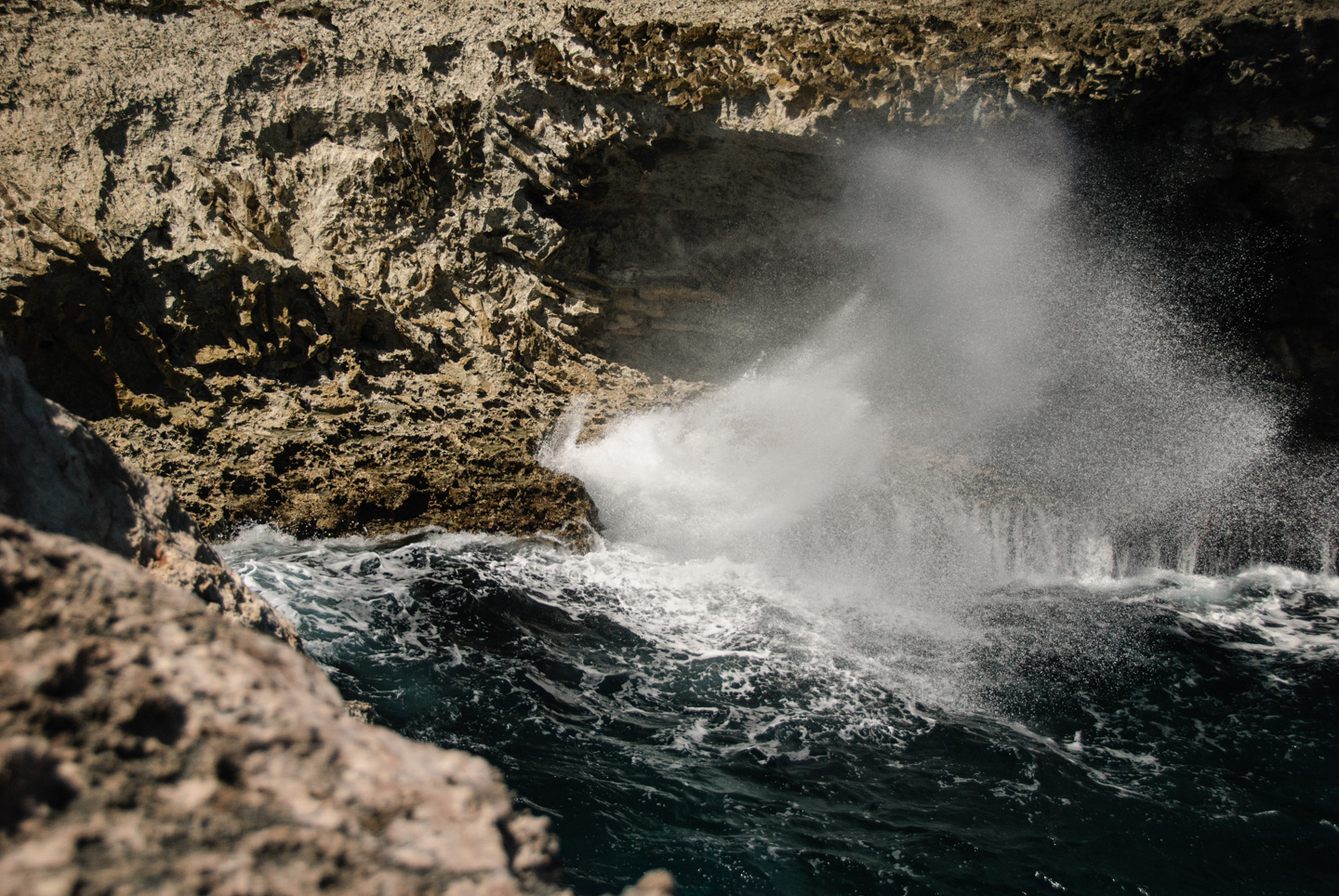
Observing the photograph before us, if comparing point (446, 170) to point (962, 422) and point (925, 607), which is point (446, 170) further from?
point (962, 422)

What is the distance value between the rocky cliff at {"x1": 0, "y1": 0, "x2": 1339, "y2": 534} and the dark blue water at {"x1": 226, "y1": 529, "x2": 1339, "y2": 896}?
1.21m

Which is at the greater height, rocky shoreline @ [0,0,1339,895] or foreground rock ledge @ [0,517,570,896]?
rocky shoreline @ [0,0,1339,895]

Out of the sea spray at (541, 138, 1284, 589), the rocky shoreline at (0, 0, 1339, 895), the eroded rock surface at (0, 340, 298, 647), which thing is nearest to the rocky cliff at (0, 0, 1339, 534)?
the rocky shoreline at (0, 0, 1339, 895)

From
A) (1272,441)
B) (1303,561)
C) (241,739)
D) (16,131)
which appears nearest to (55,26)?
(16,131)

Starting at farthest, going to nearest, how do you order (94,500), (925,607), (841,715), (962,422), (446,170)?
(962,422)
(446,170)
(925,607)
(841,715)
(94,500)

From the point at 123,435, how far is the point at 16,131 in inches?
109

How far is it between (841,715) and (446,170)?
20.0 feet

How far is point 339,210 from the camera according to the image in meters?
7.14

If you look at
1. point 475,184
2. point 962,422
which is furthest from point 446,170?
point 962,422

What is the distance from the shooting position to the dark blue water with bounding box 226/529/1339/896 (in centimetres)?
342

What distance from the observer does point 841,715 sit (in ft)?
14.8

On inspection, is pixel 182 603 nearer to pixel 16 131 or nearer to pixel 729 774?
pixel 729 774

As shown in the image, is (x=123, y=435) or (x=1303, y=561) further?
(x=1303, y=561)

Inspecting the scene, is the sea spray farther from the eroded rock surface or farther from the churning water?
the eroded rock surface
